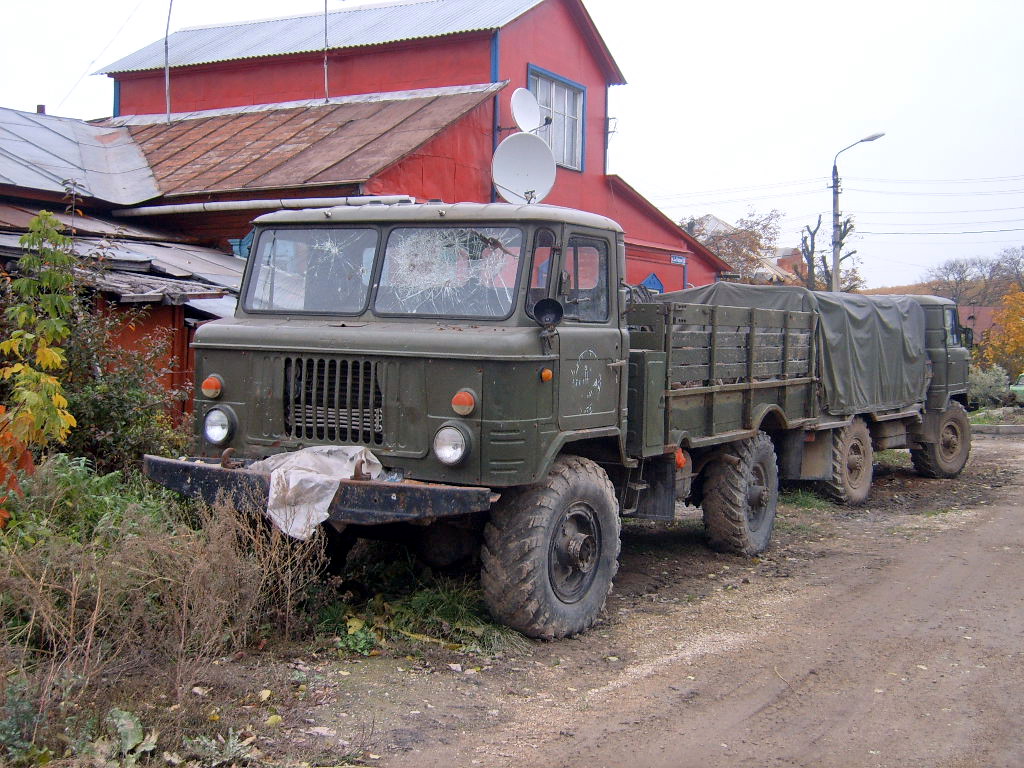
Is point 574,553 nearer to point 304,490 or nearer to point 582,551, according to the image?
point 582,551

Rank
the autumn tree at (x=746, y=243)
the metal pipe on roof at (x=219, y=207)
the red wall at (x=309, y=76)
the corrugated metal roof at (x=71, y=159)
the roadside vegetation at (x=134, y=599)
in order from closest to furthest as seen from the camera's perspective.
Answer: the roadside vegetation at (x=134, y=599) → the metal pipe on roof at (x=219, y=207) → the corrugated metal roof at (x=71, y=159) → the red wall at (x=309, y=76) → the autumn tree at (x=746, y=243)

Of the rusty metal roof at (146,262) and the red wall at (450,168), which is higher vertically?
the red wall at (450,168)

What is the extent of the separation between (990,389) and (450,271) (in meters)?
23.9

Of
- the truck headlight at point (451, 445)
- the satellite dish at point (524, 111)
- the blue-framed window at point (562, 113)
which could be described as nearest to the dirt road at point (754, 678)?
the truck headlight at point (451, 445)

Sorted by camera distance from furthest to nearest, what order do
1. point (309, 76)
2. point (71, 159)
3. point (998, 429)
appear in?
point (998, 429)
point (309, 76)
point (71, 159)

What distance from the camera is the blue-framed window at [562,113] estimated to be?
1667 cm

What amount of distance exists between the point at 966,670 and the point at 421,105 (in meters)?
11.6

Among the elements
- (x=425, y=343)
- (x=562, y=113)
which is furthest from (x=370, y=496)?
(x=562, y=113)

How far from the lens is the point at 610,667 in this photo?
5664 millimetres

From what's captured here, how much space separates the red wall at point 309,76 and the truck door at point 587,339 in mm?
9888

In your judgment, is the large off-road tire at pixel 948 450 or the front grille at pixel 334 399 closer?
the front grille at pixel 334 399

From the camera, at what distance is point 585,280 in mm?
6398

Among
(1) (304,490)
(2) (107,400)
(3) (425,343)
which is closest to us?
(1) (304,490)

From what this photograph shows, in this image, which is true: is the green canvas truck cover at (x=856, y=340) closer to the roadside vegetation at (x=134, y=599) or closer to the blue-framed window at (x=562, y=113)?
the roadside vegetation at (x=134, y=599)
